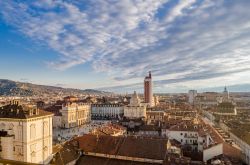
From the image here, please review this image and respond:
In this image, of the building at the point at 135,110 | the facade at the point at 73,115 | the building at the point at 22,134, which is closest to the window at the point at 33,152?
the building at the point at 22,134

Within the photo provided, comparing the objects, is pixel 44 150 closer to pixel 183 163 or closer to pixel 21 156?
pixel 21 156

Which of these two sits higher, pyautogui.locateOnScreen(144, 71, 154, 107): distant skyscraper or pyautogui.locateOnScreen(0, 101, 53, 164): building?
pyautogui.locateOnScreen(144, 71, 154, 107): distant skyscraper

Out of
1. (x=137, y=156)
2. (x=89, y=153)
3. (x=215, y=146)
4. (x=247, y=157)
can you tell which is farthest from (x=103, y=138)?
(x=247, y=157)

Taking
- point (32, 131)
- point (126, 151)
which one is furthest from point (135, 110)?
point (32, 131)

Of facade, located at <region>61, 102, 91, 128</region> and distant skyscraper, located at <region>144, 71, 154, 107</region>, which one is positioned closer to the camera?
facade, located at <region>61, 102, 91, 128</region>

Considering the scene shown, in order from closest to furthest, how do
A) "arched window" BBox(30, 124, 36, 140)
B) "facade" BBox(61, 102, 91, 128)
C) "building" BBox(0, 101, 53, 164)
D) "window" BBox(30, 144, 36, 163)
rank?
1. "building" BBox(0, 101, 53, 164)
2. "arched window" BBox(30, 124, 36, 140)
3. "window" BBox(30, 144, 36, 163)
4. "facade" BBox(61, 102, 91, 128)

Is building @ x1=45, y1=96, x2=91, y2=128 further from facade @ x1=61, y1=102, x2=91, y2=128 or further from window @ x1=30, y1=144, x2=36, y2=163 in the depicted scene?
window @ x1=30, y1=144, x2=36, y2=163

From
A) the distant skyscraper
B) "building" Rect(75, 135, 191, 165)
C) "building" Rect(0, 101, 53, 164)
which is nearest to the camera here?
"building" Rect(0, 101, 53, 164)

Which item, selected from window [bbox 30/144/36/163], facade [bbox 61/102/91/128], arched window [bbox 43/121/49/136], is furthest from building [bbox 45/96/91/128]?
window [bbox 30/144/36/163]
